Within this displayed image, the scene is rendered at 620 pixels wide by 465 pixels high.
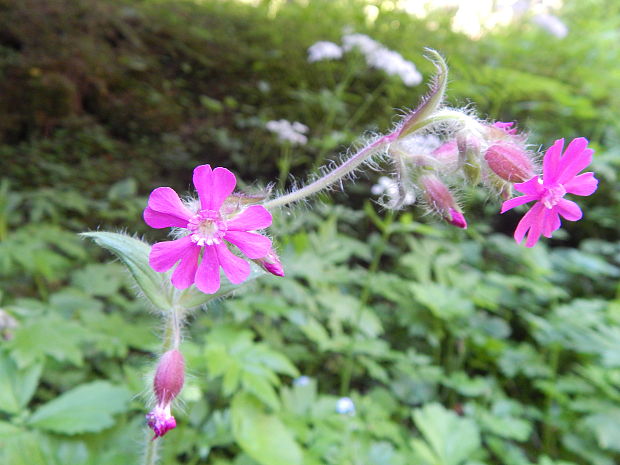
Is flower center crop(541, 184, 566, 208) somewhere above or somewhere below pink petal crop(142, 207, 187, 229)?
above

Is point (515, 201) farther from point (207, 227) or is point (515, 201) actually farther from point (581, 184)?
point (207, 227)

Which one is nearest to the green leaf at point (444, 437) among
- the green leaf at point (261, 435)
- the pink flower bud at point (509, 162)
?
the green leaf at point (261, 435)

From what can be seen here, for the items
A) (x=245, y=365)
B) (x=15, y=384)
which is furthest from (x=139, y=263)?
(x=15, y=384)

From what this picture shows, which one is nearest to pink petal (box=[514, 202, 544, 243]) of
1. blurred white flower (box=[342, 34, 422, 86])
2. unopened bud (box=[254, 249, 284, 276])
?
unopened bud (box=[254, 249, 284, 276])

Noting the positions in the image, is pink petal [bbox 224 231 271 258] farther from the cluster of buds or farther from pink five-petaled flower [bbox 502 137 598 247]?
pink five-petaled flower [bbox 502 137 598 247]

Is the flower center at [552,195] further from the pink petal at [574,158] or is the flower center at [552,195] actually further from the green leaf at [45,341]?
the green leaf at [45,341]

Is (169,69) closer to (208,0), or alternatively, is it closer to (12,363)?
(208,0)

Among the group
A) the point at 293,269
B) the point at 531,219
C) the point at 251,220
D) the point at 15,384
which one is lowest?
the point at 15,384
